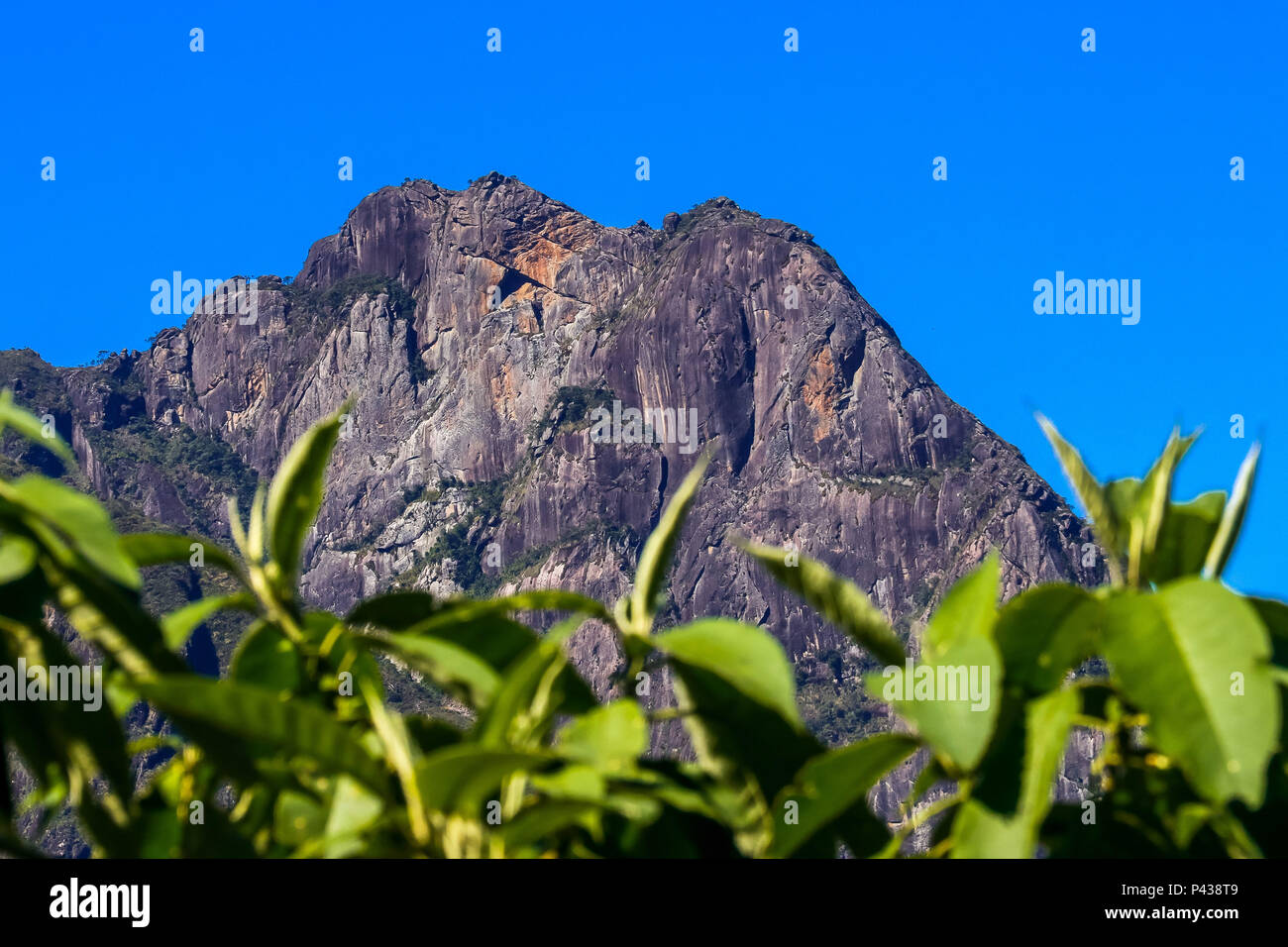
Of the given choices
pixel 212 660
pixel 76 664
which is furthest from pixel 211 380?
pixel 76 664

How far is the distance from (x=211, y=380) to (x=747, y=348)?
2930 inches

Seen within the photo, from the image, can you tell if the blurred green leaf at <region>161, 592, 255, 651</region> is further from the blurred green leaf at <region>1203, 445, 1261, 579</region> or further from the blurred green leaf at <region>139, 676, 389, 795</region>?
the blurred green leaf at <region>1203, 445, 1261, 579</region>

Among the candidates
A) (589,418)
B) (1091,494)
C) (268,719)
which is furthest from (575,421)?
(268,719)

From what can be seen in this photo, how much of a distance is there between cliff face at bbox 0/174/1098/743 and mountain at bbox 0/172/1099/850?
346mm

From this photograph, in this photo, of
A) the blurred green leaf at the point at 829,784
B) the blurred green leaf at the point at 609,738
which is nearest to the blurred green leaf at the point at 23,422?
the blurred green leaf at the point at 609,738

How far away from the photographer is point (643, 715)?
Answer: 1.55 m

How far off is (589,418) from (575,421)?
6.16 ft

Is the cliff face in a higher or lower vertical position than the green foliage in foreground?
higher

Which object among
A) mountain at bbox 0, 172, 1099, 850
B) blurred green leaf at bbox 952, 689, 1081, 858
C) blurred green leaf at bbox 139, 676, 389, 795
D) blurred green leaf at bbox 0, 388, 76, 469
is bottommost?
blurred green leaf at bbox 952, 689, 1081, 858

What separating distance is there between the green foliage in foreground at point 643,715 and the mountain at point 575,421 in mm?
143570

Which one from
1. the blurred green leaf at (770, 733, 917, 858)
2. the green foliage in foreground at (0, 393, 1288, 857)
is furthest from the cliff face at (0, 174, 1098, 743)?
the blurred green leaf at (770, 733, 917, 858)

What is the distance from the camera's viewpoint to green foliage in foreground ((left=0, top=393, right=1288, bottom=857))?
1428mm
